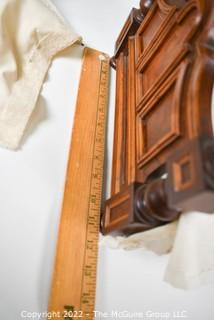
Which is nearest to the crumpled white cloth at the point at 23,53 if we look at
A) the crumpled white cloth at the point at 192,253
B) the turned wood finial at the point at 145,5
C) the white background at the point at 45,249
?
the white background at the point at 45,249

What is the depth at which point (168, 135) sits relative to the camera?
1.53ft

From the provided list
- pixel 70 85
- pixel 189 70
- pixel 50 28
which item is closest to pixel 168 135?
pixel 189 70

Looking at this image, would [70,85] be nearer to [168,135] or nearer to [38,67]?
[38,67]

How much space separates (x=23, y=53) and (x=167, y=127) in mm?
543

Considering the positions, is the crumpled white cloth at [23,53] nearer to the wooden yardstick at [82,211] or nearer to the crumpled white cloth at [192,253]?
the wooden yardstick at [82,211]

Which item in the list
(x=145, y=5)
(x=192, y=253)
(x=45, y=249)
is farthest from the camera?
(x=145, y=5)

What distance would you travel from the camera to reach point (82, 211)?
2.06ft

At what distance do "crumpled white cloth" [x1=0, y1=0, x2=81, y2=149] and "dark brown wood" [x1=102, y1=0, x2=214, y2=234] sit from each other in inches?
10.7

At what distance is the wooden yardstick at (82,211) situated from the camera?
54 cm

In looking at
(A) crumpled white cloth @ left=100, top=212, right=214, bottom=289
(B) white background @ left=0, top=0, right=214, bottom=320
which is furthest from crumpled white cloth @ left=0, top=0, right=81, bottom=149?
(A) crumpled white cloth @ left=100, top=212, right=214, bottom=289

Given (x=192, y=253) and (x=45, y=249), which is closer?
(x=192, y=253)

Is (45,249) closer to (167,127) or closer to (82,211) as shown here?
(82,211)

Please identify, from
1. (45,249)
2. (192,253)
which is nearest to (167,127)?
(192,253)

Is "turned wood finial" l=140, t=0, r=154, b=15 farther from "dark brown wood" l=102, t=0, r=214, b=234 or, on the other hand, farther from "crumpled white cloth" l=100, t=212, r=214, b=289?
"crumpled white cloth" l=100, t=212, r=214, b=289
